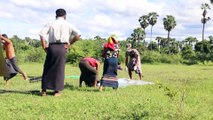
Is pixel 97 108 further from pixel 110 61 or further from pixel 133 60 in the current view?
pixel 133 60

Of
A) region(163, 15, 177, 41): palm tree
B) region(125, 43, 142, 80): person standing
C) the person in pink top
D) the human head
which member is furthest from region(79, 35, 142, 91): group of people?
region(163, 15, 177, 41): palm tree

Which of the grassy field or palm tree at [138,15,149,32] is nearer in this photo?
the grassy field

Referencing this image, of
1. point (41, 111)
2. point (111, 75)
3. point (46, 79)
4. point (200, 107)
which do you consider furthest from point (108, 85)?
point (41, 111)

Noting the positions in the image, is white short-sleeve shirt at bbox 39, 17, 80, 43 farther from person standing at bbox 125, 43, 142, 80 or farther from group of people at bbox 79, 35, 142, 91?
person standing at bbox 125, 43, 142, 80

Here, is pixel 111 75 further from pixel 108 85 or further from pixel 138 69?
pixel 138 69

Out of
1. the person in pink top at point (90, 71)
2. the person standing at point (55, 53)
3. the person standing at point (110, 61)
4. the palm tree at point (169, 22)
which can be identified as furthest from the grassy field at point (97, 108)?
the palm tree at point (169, 22)

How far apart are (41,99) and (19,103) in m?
0.65

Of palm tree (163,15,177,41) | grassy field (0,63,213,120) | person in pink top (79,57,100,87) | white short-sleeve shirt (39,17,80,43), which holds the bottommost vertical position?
grassy field (0,63,213,120)

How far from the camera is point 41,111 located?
21.9 ft

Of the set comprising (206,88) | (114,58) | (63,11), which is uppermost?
(63,11)

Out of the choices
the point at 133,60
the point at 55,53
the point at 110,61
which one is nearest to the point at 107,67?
the point at 110,61

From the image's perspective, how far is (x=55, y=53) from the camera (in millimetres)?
8438

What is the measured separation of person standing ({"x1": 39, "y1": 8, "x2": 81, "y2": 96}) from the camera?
8438mm

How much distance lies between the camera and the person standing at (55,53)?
8438mm
